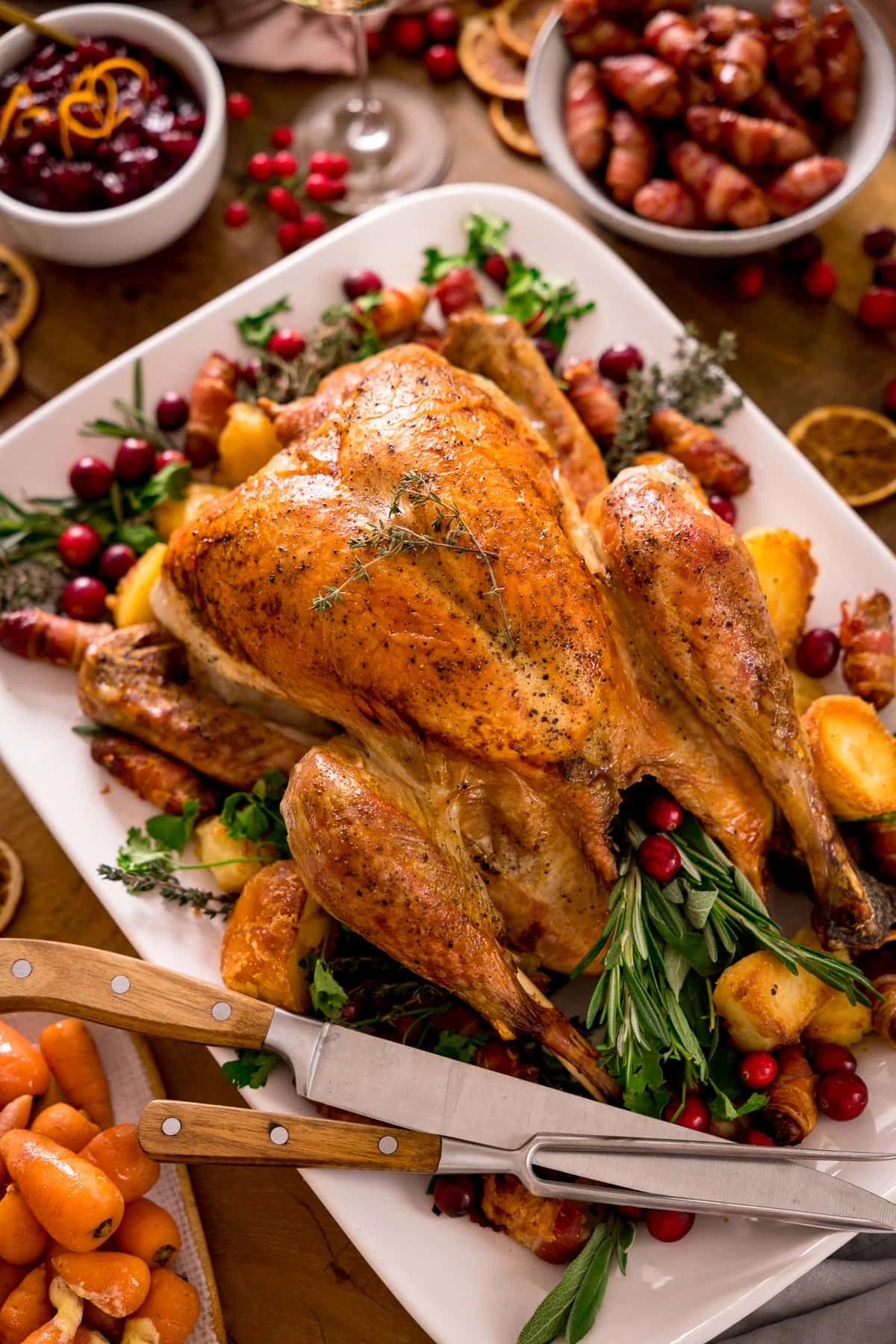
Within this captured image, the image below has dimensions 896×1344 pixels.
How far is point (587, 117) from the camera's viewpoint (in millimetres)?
3369

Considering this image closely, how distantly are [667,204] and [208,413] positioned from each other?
4.36ft

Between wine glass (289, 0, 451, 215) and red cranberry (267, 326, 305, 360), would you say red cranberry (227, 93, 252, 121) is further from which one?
red cranberry (267, 326, 305, 360)

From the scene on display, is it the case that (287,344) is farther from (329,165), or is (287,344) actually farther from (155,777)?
(155,777)

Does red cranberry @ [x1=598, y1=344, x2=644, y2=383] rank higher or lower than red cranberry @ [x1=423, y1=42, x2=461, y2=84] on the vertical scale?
lower

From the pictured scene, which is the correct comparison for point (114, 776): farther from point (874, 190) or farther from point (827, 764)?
point (874, 190)

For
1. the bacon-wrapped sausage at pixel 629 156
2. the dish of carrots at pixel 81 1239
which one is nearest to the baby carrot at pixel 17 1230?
the dish of carrots at pixel 81 1239

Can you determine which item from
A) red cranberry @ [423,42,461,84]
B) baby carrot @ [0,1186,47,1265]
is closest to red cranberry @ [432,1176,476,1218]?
baby carrot @ [0,1186,47,1265]

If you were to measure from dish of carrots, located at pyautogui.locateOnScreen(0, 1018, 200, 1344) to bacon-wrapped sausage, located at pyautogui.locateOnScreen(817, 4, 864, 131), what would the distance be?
308 cm

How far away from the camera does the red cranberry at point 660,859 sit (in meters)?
2.41

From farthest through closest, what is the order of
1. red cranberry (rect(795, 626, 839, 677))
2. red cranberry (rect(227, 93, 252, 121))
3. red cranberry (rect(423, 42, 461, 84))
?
red cranberry (rect(423, 42, 461, 84))
red cranberry (rect(227, 93, 252, 121))
red cranberry (rect(795, 626, 839, 677))

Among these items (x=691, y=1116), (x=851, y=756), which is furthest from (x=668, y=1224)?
(x=851, y=756)

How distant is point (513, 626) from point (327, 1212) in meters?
1.39

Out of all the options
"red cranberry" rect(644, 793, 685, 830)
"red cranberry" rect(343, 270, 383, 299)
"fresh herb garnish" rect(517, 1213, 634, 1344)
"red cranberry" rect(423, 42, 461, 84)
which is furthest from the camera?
"red cranberry" rect(423, 42, 461, 84)

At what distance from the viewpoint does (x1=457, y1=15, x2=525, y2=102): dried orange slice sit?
379cm
